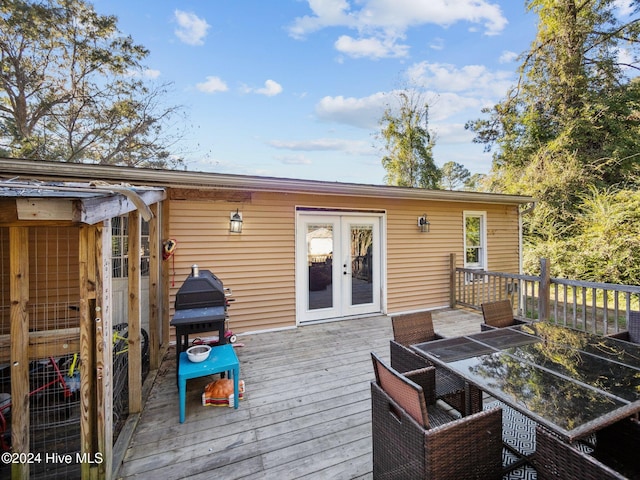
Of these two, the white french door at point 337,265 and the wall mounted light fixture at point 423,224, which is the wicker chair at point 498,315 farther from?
the wall mounted light fixture at point 423,224

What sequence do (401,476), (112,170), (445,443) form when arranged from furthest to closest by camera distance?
(112,170) < (401,476) < (445,443)

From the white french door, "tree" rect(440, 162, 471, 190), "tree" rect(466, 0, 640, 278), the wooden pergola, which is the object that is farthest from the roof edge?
"tree" rect(440, 162, 471, 190)

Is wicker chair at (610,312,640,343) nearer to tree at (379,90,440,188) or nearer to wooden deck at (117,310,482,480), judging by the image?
wooden deck at (117,310,482,480)

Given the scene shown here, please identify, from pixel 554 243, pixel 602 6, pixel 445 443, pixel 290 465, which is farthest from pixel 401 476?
pixel 602 6

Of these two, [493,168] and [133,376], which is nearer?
[133,376]

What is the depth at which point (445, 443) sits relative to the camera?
1393 millimetres

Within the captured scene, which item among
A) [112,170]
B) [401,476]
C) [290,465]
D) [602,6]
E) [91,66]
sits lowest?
[290,465]

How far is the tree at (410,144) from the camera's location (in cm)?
1580

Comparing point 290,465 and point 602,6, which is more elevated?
point 602,6

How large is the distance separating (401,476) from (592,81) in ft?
46.4

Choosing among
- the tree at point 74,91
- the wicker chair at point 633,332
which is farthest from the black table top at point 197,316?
the tree at point 74,91

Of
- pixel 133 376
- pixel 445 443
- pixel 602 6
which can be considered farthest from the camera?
pixel 602 6

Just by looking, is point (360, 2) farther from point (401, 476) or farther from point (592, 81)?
point (401, 476)

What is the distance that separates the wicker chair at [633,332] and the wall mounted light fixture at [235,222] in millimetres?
4414
